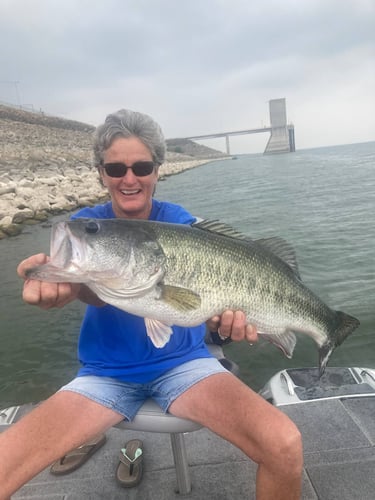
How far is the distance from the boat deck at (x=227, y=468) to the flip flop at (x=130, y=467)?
5 centimetres

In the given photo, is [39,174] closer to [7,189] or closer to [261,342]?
[7,189]

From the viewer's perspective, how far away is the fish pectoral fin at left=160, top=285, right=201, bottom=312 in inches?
107

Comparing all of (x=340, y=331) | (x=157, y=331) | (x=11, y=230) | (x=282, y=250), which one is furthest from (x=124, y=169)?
(x=11, y=230)

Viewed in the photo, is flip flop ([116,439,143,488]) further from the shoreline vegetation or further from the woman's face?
the shoreline vegetation

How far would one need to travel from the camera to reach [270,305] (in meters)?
3.04

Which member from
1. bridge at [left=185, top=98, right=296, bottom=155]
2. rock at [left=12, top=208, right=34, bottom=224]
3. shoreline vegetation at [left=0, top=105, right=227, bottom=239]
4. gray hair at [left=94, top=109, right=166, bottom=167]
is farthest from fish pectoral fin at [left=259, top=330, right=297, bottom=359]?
bridge at [left=185, top=98, right=296, bottom=155]

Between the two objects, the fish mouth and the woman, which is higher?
the fish mouth

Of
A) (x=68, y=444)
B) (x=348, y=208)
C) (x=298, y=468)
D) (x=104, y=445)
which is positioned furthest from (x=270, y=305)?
(x=348, y=208)

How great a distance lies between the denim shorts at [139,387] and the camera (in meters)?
2.71

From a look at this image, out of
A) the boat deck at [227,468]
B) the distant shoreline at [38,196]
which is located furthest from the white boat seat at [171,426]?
the distant shoreline at [38,196]

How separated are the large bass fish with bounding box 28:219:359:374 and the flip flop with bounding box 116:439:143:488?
1.26 meters

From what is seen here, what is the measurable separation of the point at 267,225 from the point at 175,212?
14.4m

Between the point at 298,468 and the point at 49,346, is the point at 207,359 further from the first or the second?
the point at 49,346

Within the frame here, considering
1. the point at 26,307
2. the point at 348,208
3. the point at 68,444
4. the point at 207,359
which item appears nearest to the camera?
the point at 68,444
